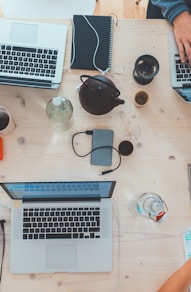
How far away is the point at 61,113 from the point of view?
3.46 ft

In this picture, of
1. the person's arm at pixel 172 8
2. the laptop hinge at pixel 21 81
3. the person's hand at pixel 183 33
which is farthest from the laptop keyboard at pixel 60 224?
the person's arm at pixel 172 8

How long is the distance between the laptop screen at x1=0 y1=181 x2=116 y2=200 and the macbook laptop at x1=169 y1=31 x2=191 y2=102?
0.46 meters

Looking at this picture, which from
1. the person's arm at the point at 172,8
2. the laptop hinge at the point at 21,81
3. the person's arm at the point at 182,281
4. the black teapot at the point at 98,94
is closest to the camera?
the person's arm at the point at 182,281

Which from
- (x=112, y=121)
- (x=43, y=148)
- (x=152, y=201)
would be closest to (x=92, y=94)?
(x=112, y=121)

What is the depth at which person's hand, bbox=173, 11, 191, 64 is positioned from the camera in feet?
3.80

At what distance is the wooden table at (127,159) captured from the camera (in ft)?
3.35

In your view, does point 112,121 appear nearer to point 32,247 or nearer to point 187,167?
point 187,167

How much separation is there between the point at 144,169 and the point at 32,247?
47cm

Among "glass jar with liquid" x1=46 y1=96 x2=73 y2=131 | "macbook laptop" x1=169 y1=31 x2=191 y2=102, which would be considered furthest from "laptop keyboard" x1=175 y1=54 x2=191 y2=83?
"glass jar with liquid" x1=46 y1=96 x2=73 y2=131

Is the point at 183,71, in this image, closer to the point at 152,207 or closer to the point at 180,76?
the point at 180,76

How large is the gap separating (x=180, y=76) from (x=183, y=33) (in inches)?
6.8

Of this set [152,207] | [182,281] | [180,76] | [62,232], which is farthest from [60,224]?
[180,76]

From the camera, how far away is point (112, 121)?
1135 mm

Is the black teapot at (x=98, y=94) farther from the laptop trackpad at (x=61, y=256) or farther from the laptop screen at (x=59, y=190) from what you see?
the laptop trackpad at (x=61, y=256)
